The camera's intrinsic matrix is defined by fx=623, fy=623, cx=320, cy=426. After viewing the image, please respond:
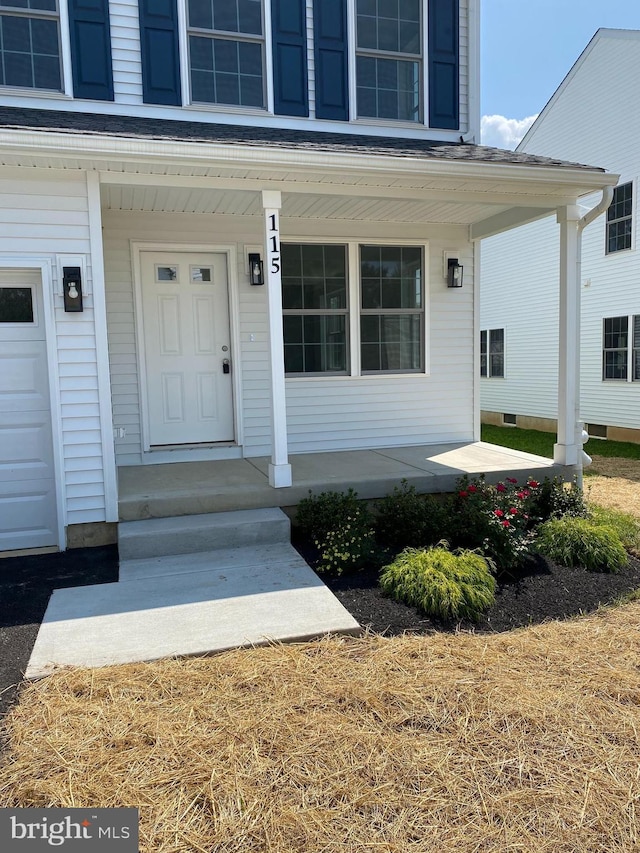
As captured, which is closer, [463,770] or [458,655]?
[463,770]

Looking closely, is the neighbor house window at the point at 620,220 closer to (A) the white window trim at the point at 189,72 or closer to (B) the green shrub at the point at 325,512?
(A) the white window trim at the point at 189,72

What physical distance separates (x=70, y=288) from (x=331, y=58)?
13.0ft

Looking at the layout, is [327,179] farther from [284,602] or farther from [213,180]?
[284,602]

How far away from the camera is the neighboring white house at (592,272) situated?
10938mm

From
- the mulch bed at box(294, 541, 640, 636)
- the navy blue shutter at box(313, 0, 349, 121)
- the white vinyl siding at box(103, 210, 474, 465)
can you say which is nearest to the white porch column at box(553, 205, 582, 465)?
the white vinyl siding at box(103, 210, 474, 465)

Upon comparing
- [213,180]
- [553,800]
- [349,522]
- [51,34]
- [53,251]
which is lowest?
[553,800]

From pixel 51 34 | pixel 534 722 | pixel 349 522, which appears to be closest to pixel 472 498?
pixel 349 522

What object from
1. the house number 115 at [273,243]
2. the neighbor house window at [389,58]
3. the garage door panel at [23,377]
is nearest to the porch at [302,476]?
the garage door panel at [23,377]

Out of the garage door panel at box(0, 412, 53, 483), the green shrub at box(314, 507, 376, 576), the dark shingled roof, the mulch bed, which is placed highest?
the dark shingled roof

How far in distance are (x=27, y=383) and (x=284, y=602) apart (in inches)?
107

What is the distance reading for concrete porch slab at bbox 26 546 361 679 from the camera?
10.5 ft

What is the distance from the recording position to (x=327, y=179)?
16.8 ft

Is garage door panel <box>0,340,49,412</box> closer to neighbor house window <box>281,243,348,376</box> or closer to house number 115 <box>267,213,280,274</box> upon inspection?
house number 115 <box>267,213,280,274</box>

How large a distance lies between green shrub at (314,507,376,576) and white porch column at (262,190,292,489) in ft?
2.57
